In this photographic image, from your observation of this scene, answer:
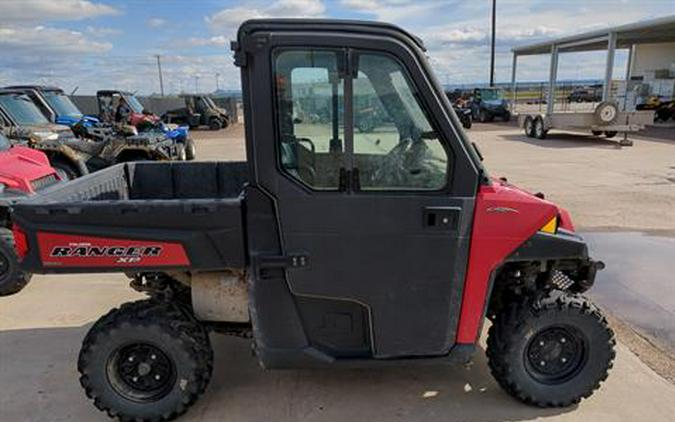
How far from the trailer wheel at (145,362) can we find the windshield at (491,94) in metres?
29.6

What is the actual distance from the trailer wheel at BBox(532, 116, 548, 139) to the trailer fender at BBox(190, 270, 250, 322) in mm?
18765

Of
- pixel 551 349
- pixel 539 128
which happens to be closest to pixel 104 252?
pixel 551 349

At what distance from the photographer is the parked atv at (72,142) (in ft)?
32.3

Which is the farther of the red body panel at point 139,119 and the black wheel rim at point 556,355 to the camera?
the red body panel at point 139,119

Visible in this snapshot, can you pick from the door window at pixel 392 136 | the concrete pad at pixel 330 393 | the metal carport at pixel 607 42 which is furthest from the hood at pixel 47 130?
the metal carport at pixel 607 42

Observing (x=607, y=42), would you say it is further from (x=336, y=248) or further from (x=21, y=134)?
(x=336, y=248)

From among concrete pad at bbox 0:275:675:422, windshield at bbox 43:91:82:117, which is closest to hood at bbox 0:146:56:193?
concrete pad at bbox 0:275:675:422

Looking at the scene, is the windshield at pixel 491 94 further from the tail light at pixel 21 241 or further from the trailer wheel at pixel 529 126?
the tail light at pixel 21 241

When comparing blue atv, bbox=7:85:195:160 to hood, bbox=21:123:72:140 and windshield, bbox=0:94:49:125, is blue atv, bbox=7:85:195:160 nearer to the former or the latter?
hood, bbox=21:123:72:140

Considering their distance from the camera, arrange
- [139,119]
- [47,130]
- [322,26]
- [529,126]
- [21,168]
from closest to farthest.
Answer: [322,26] < [21,168] < [47,130] < [139,119] < [529,126]

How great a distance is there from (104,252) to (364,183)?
58.6 inches

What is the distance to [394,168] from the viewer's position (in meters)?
2.75

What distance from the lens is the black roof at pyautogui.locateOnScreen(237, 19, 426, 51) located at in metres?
2.58

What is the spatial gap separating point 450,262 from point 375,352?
69 cm
